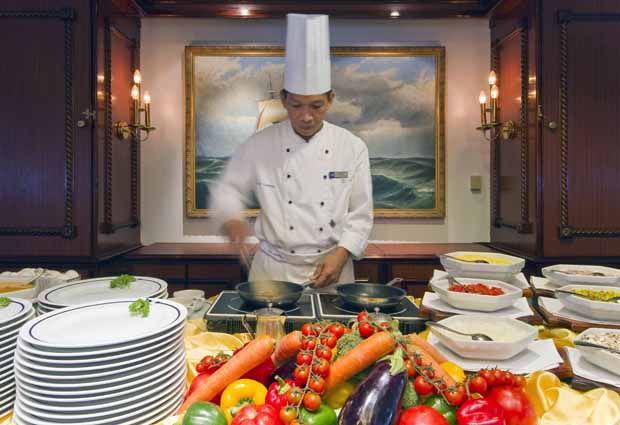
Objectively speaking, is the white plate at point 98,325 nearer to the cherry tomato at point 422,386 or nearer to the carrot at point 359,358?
the carrot at point 359,358

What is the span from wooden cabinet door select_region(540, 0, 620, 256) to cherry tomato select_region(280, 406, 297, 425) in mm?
2974

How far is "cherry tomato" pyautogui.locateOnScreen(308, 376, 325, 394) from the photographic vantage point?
893 mm

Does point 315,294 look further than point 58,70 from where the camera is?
No

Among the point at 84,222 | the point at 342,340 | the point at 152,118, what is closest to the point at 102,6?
the point at 152,118

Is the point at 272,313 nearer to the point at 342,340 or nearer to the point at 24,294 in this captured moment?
→ the point at 342,340

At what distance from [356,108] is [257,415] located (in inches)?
138

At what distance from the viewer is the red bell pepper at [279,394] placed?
0.89 m

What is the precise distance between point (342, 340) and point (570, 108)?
3.02m

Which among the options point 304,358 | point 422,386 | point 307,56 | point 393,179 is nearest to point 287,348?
point 304,358

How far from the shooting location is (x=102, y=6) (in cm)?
329

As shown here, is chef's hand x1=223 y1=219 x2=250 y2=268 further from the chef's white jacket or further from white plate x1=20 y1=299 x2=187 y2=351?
white plate x1=20 y1=299 x2=187 y2=351

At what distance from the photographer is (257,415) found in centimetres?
86

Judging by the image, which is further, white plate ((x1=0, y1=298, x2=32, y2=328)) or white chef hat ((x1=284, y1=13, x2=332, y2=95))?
white chef hat ((x1=284, y1=13, x2=332, y2=95))

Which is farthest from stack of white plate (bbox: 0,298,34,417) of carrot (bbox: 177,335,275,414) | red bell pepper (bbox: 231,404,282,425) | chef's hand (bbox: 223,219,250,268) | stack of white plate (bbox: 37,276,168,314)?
chef's hand (bbox: 223,219,250,268)
